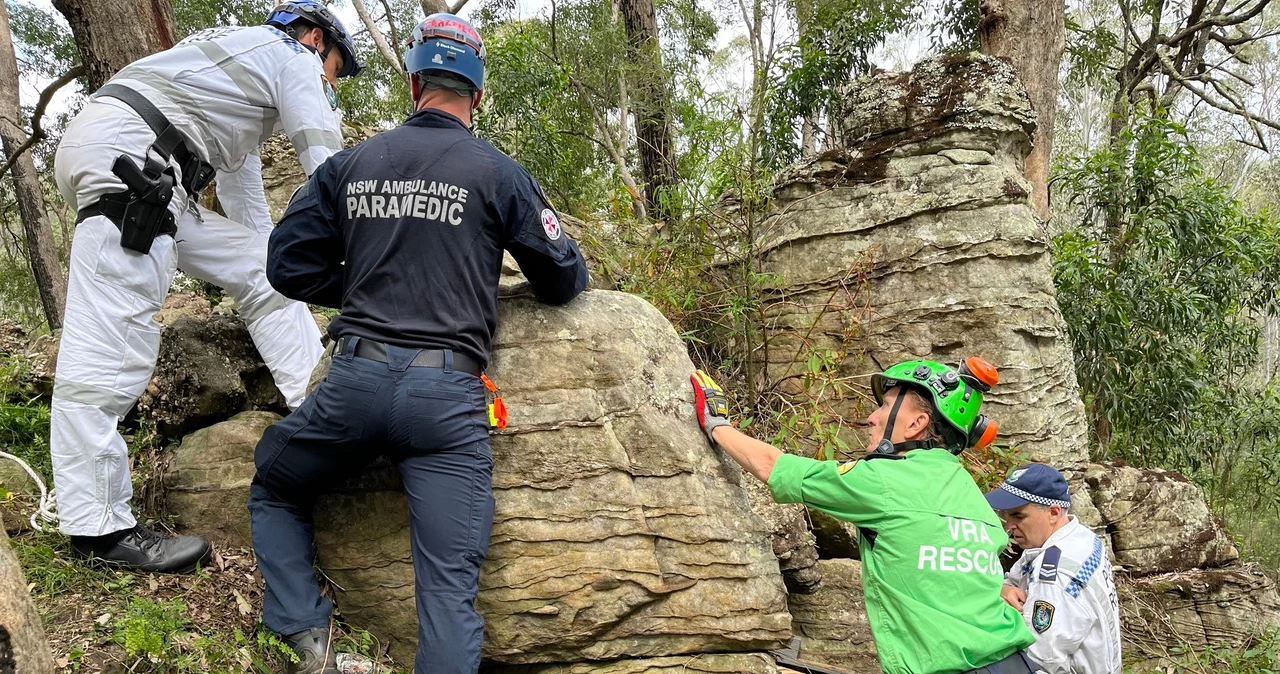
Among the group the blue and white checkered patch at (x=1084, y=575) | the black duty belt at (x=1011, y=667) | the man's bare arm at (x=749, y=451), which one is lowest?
the black duty belt at (x=1011, y=667)

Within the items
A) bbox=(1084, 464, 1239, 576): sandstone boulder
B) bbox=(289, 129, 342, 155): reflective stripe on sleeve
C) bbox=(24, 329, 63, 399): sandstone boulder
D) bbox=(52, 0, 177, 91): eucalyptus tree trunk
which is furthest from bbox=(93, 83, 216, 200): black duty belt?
bbox=(1084, 464, 1239, 576): sandstone boulder

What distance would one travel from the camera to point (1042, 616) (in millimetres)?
3580

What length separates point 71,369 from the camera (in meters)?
3.03

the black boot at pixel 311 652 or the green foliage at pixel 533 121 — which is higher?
the green foliage at pixel 533 121

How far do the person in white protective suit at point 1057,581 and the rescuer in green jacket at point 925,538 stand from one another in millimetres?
753

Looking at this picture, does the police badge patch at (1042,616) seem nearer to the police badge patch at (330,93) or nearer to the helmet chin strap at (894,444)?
the helmet chin strap at (894,444)

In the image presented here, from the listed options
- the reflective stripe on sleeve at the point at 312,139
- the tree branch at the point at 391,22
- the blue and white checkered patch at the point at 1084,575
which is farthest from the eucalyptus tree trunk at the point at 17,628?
the tree branch at the point at 391,22

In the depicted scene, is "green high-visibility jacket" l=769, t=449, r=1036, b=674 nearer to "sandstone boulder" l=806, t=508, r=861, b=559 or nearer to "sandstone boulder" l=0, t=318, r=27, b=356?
"sandstone boulder" l=806, t=508, r=861, b=559

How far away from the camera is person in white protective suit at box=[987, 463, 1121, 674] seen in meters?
3.53

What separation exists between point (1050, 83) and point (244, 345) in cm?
874

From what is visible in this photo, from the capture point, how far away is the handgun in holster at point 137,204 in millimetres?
3119

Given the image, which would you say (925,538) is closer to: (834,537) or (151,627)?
(834,537)

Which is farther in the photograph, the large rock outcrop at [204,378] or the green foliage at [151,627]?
the large rock outcrop at [204,378]

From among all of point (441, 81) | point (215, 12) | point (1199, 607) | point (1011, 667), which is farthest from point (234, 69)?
point (215, 12)
